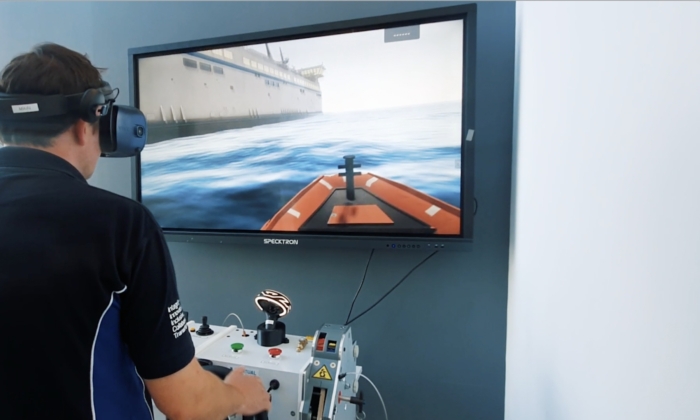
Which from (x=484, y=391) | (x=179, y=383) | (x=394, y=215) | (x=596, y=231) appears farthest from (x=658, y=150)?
(x=484, y=391)

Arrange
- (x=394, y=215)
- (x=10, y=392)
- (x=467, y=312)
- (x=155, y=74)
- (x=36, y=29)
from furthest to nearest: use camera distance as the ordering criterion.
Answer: (x=36, y=29) < (x=155, y=74) < (x=467, y=312) < (x=394, y=215) < (x=10, y=392)

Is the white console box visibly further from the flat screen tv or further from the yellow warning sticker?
the flat screen tv

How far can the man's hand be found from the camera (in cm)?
108

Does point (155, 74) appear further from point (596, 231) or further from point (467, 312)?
point (596, 231)

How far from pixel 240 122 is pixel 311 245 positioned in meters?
0.70

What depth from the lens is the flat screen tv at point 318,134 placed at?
5.30 ft

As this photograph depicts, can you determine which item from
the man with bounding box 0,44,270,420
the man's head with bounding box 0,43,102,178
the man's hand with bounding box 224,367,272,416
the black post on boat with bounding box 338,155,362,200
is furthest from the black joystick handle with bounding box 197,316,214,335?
the man's head with bounding box 0,43,102,178

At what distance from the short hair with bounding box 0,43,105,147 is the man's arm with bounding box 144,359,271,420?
620 millimetres

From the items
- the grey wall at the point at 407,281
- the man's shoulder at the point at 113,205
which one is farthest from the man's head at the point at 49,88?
the grey wall at the point at 407,281

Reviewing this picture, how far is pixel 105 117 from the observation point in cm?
105

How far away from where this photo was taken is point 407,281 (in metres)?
1.88

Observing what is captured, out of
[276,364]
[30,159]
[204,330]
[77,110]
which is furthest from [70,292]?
[204,330]

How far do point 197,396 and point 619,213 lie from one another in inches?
37.4

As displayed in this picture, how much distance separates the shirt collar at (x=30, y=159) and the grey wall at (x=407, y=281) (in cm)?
127
